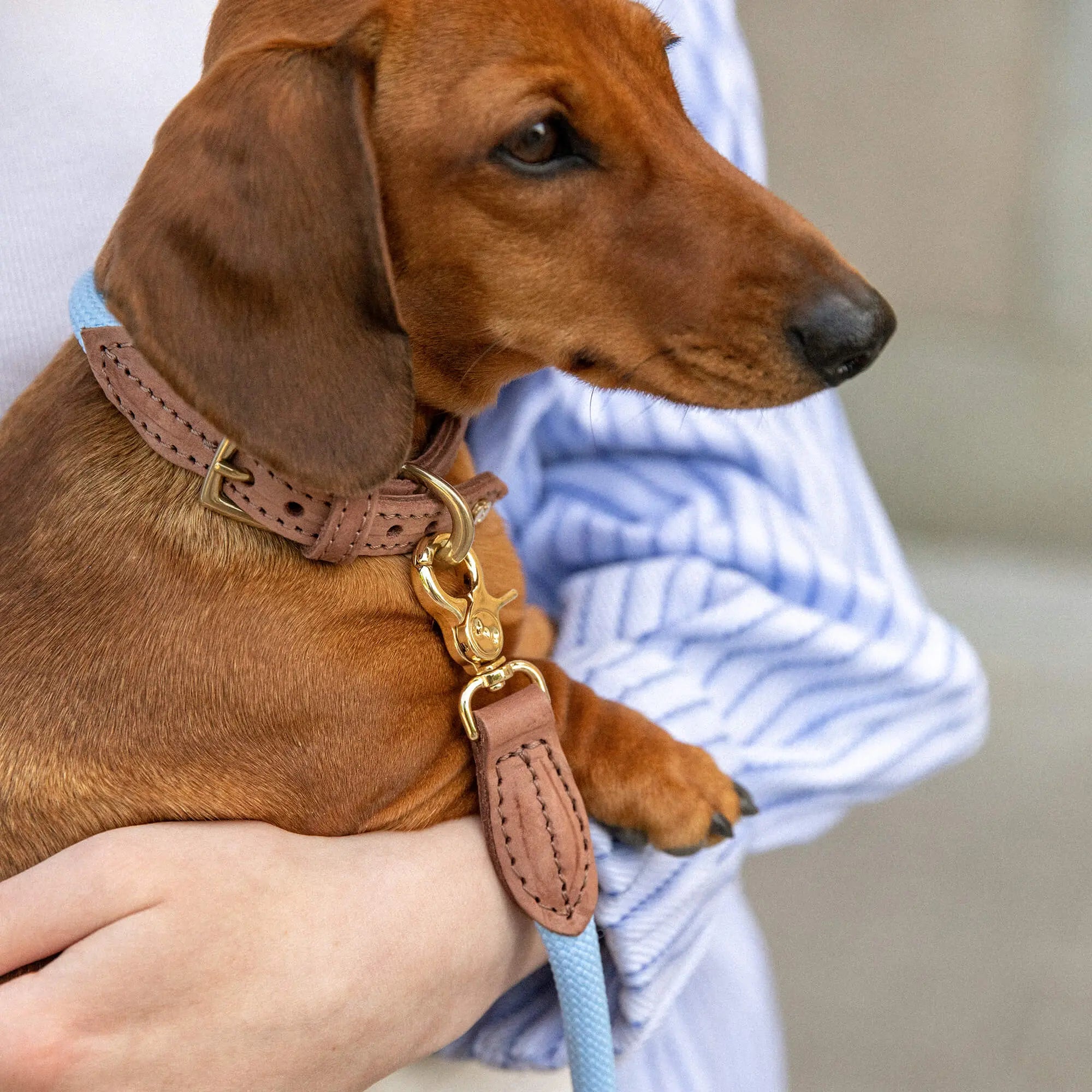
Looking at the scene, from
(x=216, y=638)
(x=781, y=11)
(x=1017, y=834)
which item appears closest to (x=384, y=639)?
(x=216, y=638)

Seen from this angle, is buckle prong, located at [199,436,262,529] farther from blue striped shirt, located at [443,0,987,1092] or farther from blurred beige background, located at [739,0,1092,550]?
blurred beige background, located at [739,0,1092,550]

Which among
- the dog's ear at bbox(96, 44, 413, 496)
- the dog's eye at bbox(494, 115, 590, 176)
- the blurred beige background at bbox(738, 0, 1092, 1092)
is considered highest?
the dog's eye at bbox(494, 115, 590, 176)

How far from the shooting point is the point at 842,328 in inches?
33.9

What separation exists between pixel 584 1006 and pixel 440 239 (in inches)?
22.1

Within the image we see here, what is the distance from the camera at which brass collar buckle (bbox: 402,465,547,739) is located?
0.92 metres

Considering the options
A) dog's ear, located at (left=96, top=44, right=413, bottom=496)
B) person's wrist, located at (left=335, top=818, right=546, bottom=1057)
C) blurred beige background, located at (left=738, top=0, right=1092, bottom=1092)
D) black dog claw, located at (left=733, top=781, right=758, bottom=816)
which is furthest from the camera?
blurred beige background, located at (left=738, top=0, right=1092, bottom=1092)

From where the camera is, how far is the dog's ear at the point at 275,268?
2.58 ft

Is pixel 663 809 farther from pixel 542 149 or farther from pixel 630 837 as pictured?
pixel 542 149

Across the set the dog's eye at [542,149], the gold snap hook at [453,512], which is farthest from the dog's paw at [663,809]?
the dog's eye at [542,149]

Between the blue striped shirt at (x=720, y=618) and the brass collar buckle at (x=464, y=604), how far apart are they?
0.51 ft

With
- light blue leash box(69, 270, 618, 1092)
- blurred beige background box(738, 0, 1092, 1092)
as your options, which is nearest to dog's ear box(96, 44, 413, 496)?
light blue leash box(69, 270, 618, 1092)

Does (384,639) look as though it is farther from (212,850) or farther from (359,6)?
(359,6)

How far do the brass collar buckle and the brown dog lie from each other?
0.07ft

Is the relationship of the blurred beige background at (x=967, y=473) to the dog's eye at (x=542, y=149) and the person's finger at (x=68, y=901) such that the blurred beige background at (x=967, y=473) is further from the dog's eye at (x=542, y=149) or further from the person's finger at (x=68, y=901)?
the dog's eye at (x=542, y=149)
